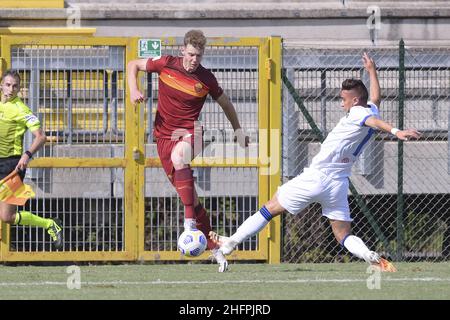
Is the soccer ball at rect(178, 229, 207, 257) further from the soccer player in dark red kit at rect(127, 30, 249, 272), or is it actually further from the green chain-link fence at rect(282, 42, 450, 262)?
the green chain-link fence at rect(282, 42, 450, 262)

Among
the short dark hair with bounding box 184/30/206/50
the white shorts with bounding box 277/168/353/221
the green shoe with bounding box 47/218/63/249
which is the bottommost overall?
the green shoe with bounding box 47/218/63/249

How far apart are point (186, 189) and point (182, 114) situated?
0.72 metres

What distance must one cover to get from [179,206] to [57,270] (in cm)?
195

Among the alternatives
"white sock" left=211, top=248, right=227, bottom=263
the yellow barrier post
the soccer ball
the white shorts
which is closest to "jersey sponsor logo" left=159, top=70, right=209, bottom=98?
the white shorts

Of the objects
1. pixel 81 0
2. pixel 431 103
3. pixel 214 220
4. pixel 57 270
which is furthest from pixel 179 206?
pixel 81 0

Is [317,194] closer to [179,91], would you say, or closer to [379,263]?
[379,263]

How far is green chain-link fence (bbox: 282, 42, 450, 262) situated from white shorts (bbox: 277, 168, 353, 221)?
7.64ft

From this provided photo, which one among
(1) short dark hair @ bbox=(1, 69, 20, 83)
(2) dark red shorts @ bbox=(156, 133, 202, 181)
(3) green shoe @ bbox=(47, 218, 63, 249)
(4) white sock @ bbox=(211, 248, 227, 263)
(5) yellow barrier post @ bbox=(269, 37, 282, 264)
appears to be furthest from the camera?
(5) yellow barrier post @ bbox=(269, 37, 282, 264)

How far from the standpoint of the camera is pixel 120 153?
13.9 meters

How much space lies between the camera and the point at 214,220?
1419 centimetres

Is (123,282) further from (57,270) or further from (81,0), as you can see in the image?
(81,0)

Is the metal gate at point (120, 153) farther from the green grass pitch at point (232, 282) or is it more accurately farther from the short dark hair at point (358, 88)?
the short dark hair at point (358, 88)

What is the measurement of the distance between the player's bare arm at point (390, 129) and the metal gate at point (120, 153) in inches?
111

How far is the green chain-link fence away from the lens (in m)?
14.2
